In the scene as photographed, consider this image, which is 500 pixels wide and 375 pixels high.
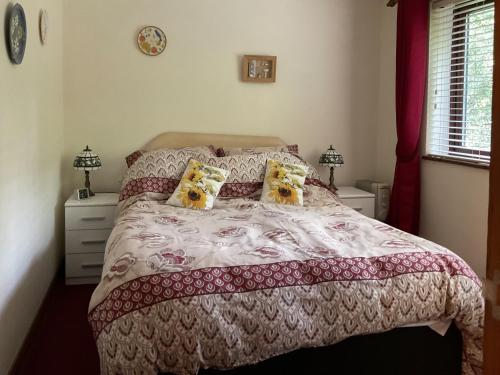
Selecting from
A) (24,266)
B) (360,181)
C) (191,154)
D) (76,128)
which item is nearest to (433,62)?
(360,181)

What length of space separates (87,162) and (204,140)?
889 mm

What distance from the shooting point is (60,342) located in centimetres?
240

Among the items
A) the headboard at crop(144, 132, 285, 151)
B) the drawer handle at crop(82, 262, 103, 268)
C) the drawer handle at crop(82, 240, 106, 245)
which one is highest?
the headboard at crop(144, 132, 285, 151)

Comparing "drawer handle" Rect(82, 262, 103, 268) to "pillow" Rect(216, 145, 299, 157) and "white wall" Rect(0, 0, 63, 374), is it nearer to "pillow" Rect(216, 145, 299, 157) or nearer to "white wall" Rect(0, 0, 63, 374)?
"white wall" Rect(0, 0, 63, 374)

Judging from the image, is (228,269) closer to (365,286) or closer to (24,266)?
(365,286)

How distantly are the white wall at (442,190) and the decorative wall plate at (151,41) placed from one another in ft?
5.92

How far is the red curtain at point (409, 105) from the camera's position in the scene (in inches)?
129

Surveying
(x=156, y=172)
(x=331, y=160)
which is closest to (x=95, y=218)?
(x=156, y=172)

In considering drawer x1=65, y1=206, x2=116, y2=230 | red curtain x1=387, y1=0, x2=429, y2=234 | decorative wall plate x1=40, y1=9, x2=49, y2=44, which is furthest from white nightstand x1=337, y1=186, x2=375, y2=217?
decorative wall plate x1=40, y1=9, x2=49, y2=44

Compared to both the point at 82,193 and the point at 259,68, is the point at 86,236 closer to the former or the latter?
the point at 82,193

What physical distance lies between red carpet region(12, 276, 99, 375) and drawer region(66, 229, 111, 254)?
304 mm

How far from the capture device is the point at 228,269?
173 centimetres

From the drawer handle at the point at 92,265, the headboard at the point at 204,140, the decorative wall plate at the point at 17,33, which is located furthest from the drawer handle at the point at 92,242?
the decorative wall plate at the point at 17,33

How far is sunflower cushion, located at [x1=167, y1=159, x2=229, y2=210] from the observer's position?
290 centimetres
